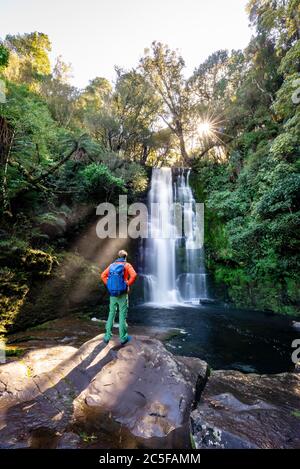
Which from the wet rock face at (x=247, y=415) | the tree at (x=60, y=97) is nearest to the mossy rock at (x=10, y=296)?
the wet rock face at (x=247, y=415)

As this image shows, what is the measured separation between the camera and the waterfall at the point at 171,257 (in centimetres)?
1416

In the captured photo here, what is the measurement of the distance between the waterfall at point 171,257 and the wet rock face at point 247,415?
9651 mm

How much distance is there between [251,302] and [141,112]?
1541 centimetres

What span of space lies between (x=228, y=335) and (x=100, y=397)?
20.4ft

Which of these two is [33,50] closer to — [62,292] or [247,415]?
[62,292]

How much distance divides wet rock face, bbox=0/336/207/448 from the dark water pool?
2.60 meters

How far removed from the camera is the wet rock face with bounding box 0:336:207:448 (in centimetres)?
261

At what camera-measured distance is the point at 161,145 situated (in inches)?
1010

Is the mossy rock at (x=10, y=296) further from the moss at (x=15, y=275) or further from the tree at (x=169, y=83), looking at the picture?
the tree at (x=169, y=83)

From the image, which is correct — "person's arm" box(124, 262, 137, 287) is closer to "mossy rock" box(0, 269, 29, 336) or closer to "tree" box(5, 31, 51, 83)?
"mossy rock" box(0, 269, 29, 336)

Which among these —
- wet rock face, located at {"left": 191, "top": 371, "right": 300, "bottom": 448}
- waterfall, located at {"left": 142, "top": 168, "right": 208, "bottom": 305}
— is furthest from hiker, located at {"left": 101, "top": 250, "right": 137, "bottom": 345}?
waterfall, located at {"left": 142, "top": 168, "right": 208, "bottom": 305}

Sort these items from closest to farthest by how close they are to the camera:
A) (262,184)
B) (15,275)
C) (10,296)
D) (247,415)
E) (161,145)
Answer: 1. (247,415)
2. (10,296)
3. (15,275)
4. (262,184)
5. (161,145)

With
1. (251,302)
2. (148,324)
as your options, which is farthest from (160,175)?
(148,324)

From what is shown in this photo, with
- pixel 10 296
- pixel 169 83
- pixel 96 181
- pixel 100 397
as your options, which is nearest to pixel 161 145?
pixel 169 83
